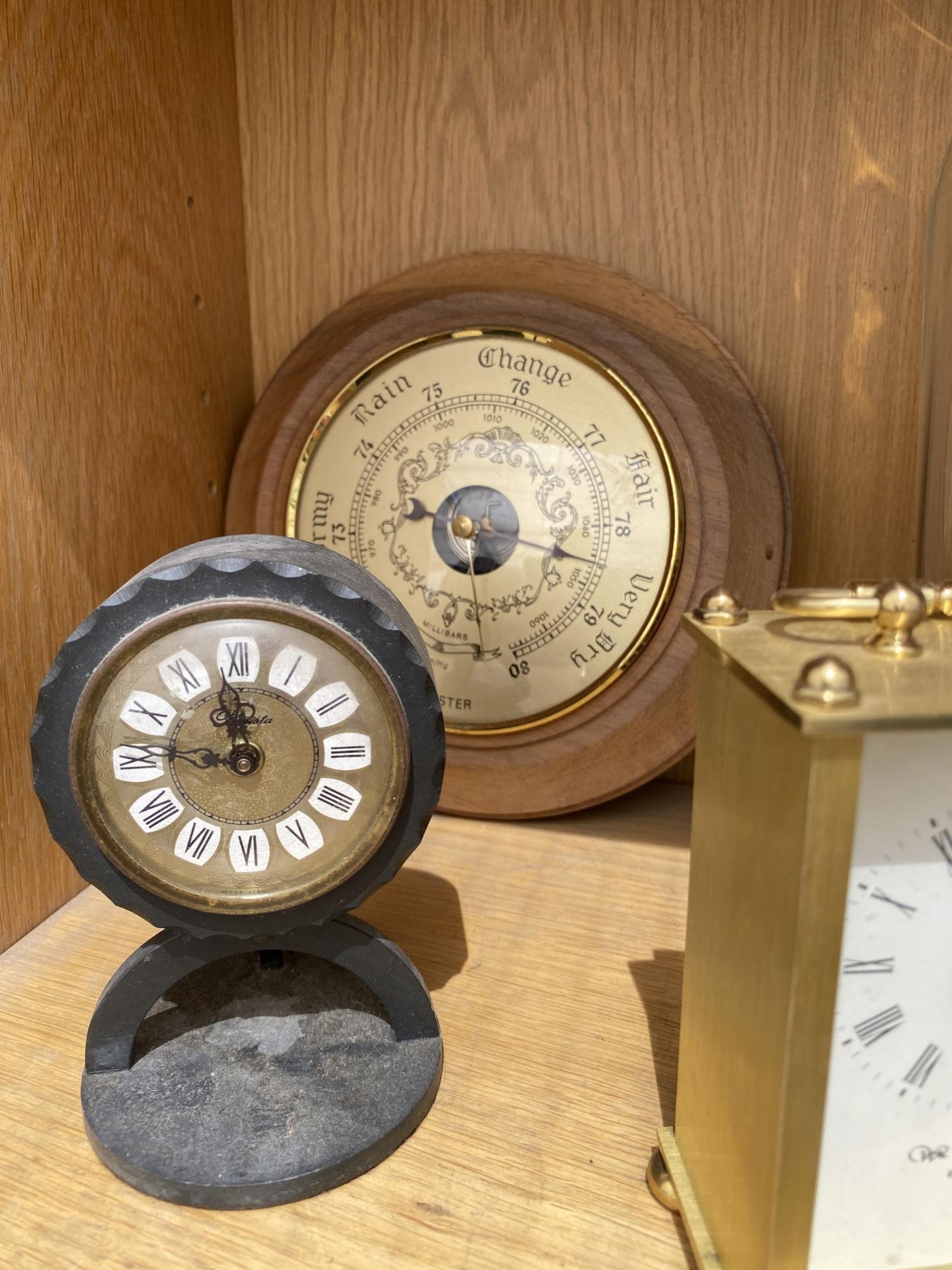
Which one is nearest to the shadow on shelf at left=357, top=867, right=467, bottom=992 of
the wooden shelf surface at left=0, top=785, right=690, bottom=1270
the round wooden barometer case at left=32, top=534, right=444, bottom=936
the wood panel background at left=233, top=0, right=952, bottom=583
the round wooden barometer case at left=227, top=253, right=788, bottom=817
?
the wooden shelf surface at left=0, top=785, right=690, bottom=1270

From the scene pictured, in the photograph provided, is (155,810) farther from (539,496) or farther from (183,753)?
(539,496)

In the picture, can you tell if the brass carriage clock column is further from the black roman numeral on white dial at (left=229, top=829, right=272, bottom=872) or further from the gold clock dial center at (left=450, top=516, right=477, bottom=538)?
the gold clock dial center at (left=450, top=516, right=477, bottom=538)

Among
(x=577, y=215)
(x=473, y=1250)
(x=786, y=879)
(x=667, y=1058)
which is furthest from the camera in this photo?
(x=577, y=215)

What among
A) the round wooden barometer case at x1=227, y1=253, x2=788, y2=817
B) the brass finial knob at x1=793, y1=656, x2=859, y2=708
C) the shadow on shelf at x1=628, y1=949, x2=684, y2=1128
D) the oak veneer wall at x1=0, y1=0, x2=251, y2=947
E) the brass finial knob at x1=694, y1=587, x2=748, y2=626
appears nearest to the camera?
the brass finial knob at x1=793, y1=656, x2=859, y2=708

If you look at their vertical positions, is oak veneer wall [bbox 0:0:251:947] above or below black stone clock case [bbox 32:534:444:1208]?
above

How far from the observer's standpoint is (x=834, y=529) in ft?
3.83

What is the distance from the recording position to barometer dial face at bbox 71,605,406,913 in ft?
2.20

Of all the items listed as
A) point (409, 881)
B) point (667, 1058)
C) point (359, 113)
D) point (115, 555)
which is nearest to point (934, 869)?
point (667, 1058)

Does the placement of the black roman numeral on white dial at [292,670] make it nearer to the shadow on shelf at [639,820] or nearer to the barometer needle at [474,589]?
the barometer needle at [474,589]

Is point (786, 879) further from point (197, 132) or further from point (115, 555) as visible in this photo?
point (197, 132)

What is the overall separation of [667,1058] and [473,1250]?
0.78 feet

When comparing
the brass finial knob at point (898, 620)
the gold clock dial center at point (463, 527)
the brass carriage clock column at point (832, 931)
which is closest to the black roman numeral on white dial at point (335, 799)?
the brass carriage clock column at point (832, 931)

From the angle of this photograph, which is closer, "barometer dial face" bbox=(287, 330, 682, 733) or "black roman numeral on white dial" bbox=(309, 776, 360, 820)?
"black roman numeral on white dial" bbox=(309, 776, 360, 820)

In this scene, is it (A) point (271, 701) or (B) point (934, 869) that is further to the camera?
(A) point (271, 701)
